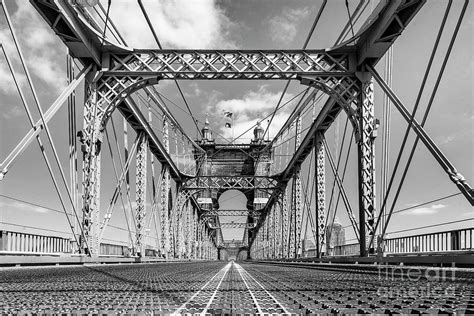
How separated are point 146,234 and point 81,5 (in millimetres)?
10965

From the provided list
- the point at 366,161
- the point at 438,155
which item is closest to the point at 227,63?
the point at 366,161

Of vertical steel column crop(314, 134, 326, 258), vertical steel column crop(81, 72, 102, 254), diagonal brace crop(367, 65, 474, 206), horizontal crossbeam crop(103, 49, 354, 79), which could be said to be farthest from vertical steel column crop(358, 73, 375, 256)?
vertical steel column crop(81, 72, 102, 254)

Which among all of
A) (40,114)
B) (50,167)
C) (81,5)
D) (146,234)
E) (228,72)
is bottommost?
(146,234)

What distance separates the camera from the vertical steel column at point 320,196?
17.5 metres

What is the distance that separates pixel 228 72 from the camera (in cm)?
1270

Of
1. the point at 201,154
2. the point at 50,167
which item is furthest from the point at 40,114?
the point at 201,154

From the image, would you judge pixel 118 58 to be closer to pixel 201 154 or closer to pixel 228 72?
pixel 228 72

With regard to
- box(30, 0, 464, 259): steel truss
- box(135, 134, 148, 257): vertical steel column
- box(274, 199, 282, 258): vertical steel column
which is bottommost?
box(274, 199, 282, 258): vertical steel column

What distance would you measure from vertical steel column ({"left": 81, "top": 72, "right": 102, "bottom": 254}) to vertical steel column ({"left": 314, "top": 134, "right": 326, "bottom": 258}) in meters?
9.29

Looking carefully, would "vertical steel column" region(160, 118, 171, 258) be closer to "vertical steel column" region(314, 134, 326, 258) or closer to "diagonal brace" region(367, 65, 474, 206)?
"vertical steel column" region(314, 134, 326, 258)

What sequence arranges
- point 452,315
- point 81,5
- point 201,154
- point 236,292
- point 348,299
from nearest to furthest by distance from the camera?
point 452,315 < point 348,299 < point 236,292 < point 81,5 < point 201,154

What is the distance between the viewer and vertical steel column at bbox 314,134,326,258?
17.5 m

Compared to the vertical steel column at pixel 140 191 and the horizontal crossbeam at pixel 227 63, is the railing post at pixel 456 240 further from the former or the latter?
the vertical steel column at pixel 140 191

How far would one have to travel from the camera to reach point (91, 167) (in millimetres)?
12109
